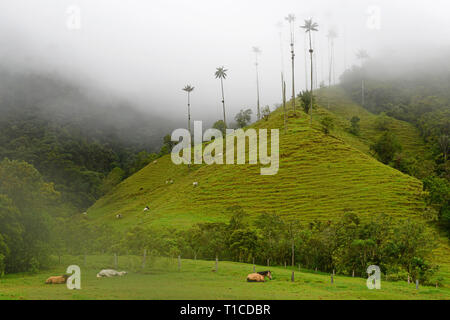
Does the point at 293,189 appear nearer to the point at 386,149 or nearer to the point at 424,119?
the point at 386,149

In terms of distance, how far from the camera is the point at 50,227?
119 feet

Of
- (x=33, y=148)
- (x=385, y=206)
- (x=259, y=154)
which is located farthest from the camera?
(x=33, y=148)

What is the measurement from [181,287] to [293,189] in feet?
177

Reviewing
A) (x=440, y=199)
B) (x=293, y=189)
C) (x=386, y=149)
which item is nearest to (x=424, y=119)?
(x=386, y=149)

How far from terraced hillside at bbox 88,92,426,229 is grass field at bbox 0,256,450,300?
29.9 m

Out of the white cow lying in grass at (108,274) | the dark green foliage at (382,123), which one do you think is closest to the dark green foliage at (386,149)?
the dark green foliage at (382,123)

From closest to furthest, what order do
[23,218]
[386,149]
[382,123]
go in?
[23,218] → [386,149] → [382,123]

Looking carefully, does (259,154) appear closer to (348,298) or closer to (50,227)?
(50,227)

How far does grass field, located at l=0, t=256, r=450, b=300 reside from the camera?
20750 millimetres

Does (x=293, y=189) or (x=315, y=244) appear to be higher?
(x=293, y=189)

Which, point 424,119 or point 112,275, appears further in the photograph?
point 424,119

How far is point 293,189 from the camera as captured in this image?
75188mm
